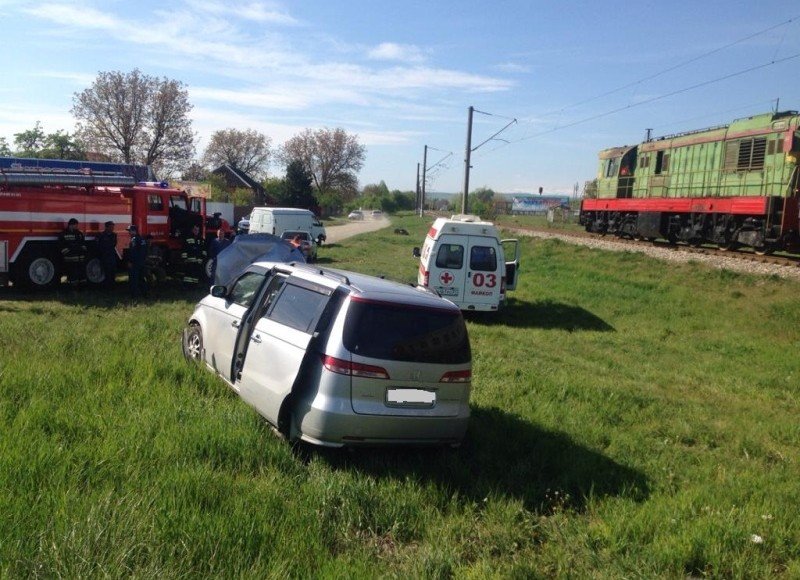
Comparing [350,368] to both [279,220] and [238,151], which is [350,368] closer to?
[279,220]

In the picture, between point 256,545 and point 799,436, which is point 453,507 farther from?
point 799,436

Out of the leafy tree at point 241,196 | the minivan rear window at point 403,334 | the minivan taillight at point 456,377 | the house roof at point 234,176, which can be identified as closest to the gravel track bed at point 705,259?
the minivan taillight at point 456,377

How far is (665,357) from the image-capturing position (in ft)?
43.3

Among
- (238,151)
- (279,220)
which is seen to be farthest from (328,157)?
(279,220)

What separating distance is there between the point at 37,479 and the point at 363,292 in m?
2.74

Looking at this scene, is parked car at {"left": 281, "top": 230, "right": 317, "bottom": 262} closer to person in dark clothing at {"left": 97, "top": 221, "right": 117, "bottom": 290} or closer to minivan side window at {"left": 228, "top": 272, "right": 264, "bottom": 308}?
person in dark clothing at {"left": 97, "top": 221, "right": 117, "bottom": 290}

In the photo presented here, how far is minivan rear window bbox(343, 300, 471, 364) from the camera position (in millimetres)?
5641

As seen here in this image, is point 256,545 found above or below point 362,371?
below

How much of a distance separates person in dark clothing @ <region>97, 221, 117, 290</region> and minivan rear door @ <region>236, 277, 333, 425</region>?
34.5 feet

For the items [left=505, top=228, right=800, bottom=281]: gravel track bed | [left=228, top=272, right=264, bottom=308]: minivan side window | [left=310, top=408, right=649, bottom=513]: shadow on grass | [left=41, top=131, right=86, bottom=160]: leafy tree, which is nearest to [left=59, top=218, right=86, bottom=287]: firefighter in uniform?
[left=228, top=272, right=264, bottom=308]: minivan side window

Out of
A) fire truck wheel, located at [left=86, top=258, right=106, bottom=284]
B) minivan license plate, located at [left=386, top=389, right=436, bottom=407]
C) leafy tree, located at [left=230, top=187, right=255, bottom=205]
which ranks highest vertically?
leafy tree, located at [left=230, top=187, right=255, bottom=205]

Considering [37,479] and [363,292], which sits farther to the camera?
[363,292]

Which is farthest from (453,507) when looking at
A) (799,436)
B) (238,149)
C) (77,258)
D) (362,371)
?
(238,149)

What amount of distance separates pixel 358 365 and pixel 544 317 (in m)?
12.0
